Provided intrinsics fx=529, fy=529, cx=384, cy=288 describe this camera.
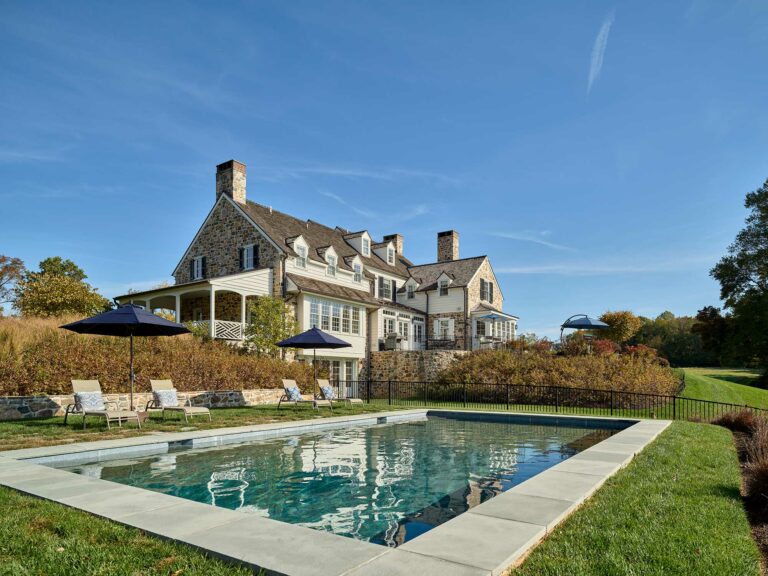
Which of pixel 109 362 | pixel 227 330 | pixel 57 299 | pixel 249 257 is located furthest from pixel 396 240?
pixel 109 362

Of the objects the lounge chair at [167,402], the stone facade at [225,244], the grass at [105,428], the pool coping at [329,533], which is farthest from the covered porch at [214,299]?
the pool coping at [329,533]

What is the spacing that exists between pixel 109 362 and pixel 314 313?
12657 mm

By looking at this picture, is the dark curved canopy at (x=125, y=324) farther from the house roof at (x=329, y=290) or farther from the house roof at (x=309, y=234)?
the house roof at (x=309, y=234)

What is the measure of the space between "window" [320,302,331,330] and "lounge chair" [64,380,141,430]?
1531 centimetres

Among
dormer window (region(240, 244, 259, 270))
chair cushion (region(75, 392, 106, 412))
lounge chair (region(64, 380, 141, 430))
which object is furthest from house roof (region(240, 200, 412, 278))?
chair cushion (region(75, 392, 106, 412))

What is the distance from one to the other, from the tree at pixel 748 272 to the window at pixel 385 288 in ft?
73.4

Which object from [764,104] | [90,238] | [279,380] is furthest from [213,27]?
[764,104]

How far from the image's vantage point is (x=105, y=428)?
11.6 m

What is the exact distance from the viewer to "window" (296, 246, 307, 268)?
2772 cm

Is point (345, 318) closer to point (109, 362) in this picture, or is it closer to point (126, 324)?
point (109, 362)

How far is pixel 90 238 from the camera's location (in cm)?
2059

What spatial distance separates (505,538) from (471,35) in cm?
1275

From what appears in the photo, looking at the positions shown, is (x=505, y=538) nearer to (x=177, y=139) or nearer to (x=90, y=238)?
(x=177, y=139)

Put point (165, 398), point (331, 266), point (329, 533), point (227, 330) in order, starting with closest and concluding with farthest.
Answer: point (329, 533)
point (165, 398)
point (227, 330)
point (331, 266)
